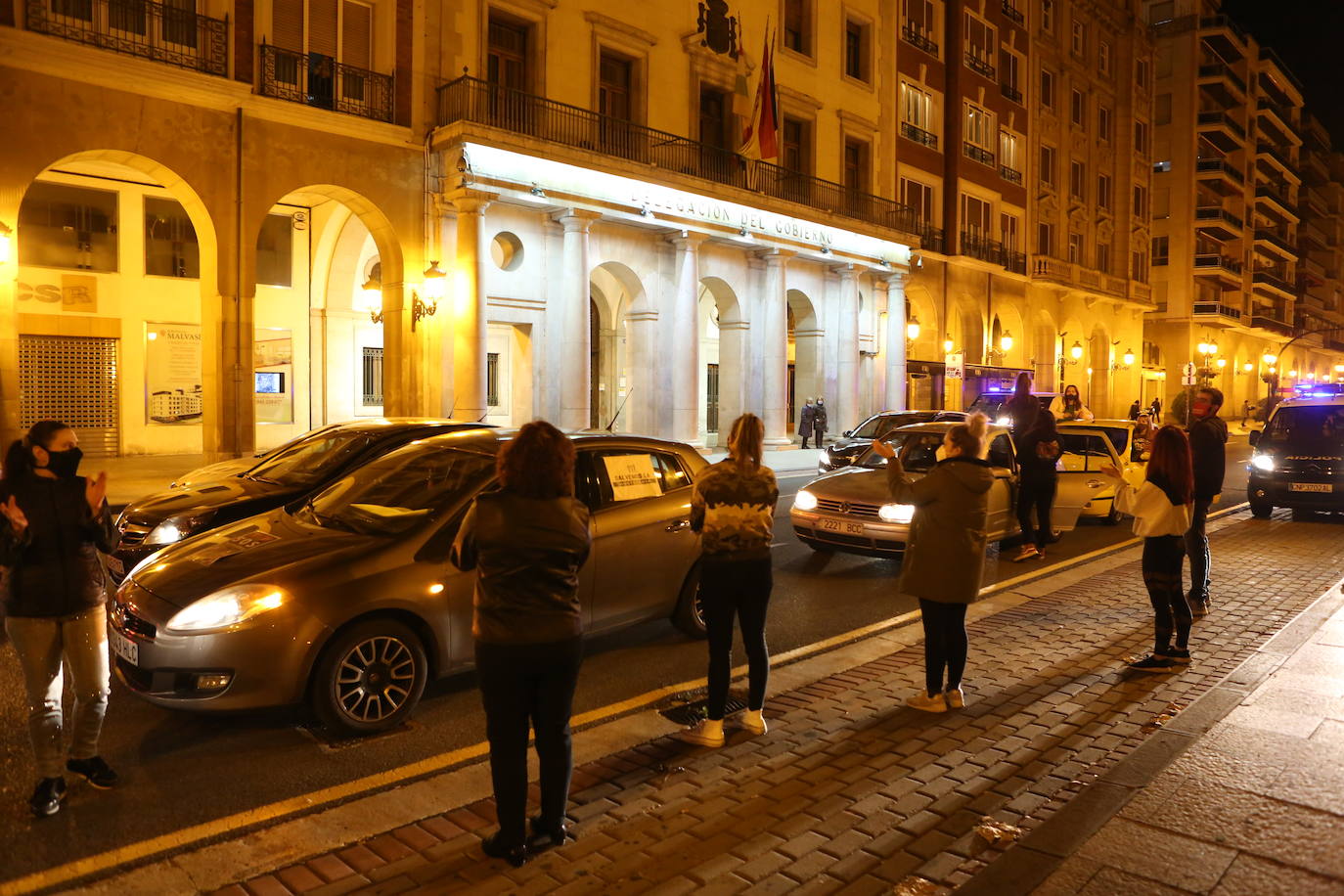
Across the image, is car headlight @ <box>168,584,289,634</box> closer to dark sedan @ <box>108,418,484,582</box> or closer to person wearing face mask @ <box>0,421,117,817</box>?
person wearing face mask @ <box>0,421,117,817</box>

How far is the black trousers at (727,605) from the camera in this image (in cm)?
516

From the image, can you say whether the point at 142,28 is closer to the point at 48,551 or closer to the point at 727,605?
the point at 48,551

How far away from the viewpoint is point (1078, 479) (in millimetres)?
13719

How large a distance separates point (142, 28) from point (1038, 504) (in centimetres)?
1745

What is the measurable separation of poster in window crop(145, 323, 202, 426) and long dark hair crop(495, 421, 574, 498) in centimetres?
2143

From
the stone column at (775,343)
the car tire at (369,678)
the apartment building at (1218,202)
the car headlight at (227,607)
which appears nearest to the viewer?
the car headlight at (227,607)

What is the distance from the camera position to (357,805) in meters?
4.48

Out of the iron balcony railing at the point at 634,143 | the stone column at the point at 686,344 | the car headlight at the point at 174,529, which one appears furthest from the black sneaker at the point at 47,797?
the stone column at the point at 686,344

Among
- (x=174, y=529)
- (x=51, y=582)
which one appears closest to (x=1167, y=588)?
(x=51, y=582)

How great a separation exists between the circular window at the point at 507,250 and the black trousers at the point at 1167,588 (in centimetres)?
1864

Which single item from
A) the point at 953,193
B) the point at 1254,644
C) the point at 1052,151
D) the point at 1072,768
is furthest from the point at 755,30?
the point at 1072,768

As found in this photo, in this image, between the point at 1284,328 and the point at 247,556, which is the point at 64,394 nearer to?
the point at 247,556

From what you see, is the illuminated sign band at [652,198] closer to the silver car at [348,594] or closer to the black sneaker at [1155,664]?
the silver car at [348,594]

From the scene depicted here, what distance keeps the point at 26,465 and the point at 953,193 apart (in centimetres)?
3725
